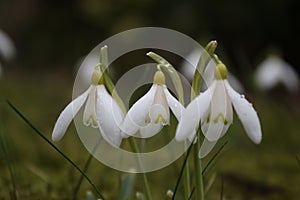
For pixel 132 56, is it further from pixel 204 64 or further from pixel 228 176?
pixel 204 64

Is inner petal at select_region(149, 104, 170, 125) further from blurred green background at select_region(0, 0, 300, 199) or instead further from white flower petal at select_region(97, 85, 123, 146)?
blurred green background at select_region(0, 0, 300, 199)

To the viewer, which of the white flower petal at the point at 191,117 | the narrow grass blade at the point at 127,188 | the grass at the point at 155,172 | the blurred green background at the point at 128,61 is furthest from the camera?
the blurred green background at the point at 128,61

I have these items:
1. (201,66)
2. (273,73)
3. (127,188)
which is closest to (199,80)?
(201,66)

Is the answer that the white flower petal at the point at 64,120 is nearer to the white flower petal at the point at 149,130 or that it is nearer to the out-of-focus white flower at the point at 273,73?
the white flower petal at the point at 149,130

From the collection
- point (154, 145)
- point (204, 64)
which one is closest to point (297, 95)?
point (154, 145)

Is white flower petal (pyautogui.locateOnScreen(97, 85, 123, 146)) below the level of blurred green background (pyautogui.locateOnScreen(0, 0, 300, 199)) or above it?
above

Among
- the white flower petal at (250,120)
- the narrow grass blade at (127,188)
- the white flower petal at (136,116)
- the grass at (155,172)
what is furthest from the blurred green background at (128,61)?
the white flower petal at (250,120)

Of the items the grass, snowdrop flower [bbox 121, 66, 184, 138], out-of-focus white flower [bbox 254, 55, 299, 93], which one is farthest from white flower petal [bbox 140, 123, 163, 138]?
out-of-focus white flower [bbox 254, 55, 299, 93]
